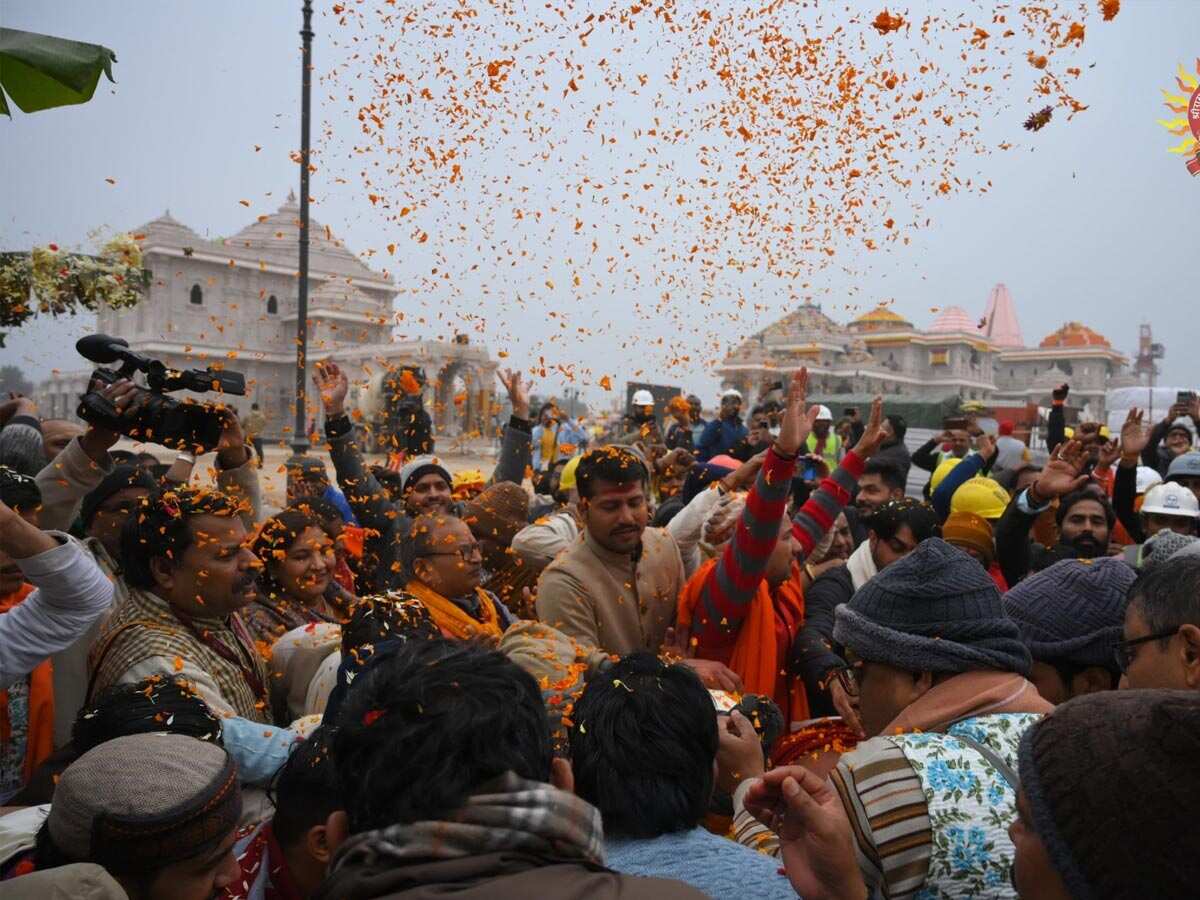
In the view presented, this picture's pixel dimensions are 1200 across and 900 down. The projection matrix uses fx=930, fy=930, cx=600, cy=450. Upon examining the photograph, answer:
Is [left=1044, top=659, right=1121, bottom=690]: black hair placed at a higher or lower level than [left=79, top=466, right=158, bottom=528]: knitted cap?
lower

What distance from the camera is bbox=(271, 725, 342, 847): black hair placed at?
91.1 inches

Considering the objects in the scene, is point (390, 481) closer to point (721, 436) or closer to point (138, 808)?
point (721, 436)

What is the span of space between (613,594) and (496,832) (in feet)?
7.92

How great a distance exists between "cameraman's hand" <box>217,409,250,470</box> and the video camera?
30cm

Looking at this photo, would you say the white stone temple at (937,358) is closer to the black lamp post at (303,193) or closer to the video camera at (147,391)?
the black lamp post at (303,193)

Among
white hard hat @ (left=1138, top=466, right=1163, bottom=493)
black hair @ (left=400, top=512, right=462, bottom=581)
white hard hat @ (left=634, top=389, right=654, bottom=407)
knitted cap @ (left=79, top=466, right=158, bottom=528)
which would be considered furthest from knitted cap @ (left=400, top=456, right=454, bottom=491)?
white hard hat @ (left=1138, top=466, right=1163, bottom=493)

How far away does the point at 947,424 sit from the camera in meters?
11.2

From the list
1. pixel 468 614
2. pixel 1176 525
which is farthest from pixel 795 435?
pixel 1176 525

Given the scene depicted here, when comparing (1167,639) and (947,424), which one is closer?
(1167,639)

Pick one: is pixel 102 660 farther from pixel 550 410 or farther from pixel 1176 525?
pixel 550 410

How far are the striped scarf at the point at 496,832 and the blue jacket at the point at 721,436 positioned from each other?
9149mm

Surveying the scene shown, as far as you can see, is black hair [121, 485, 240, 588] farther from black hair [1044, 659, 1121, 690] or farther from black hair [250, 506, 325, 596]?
black hair [1044, 659, 1121, 690]

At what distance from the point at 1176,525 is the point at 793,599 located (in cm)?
318

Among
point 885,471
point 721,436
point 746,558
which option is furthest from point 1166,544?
point 721,436
